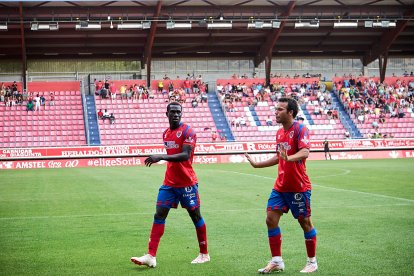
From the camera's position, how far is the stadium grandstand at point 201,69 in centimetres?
4891

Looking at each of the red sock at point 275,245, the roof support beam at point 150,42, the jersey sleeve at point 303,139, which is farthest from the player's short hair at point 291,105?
the roof support beam at point 150,42

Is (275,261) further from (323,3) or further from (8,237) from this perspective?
(323,3)

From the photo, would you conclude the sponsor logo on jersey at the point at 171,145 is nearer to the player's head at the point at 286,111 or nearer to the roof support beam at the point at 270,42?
the player's head at the point at 286,111

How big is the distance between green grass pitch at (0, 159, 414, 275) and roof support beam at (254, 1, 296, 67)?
29.2 meters

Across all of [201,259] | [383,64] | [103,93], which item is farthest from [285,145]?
[383,64]

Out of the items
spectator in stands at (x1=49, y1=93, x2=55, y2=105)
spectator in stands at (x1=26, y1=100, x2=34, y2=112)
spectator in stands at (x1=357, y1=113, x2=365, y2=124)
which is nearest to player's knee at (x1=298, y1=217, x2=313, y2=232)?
spectator in stands at (x1=26, y1=100, x2=34, y2=112)

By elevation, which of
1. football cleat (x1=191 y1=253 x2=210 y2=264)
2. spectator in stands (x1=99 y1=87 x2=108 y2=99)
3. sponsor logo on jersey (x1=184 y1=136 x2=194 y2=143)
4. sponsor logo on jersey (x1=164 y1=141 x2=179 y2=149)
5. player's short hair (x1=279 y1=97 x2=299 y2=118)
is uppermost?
spectator in stands (x1=99 y1=87 x2=108 y2=99)

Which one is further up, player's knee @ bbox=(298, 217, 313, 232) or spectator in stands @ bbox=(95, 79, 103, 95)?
spectator in stands @ bbox=(95, 79, 103, 95)

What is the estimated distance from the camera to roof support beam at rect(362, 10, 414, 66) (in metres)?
52.9

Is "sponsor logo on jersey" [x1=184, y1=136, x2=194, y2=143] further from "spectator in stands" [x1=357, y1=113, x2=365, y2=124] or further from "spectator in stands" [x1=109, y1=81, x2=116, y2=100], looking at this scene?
"spectator in stands" [x1=357, y1=113, x2=365, y2=124]

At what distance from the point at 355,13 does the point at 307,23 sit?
595cm

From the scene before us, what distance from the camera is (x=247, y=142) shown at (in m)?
45.6

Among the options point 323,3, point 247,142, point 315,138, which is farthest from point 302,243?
point 323,3

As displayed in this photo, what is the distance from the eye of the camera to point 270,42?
179 feet
